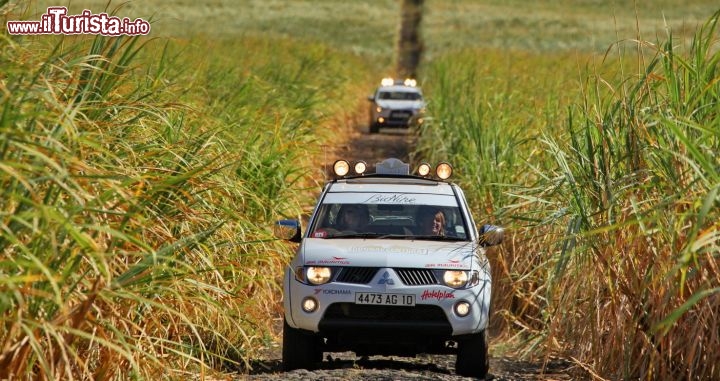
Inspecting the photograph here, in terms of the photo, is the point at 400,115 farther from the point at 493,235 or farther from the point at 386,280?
the point at 386,280

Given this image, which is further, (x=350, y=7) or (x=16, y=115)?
(x=350, y=7)

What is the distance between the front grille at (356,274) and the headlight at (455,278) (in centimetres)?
49

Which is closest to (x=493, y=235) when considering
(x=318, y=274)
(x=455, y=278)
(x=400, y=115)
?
(x=455, y=278)

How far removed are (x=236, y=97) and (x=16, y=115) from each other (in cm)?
882

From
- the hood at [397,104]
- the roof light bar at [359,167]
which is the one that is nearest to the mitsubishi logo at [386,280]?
the roof light bar at [359,167]

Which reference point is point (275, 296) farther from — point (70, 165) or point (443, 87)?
point (443, 87)

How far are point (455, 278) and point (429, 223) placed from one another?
1062 mm

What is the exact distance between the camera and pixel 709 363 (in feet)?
24.0

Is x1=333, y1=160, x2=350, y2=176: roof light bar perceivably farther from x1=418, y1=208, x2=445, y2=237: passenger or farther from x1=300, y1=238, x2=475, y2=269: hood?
x1=300, y1=238, x2=475, y2=269: hood

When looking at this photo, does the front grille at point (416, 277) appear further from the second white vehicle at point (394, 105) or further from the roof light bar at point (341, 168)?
the second white vehicle at point (394, 105)

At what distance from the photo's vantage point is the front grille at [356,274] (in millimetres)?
9211

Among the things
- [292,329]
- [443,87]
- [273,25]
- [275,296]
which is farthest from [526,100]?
[273,25]

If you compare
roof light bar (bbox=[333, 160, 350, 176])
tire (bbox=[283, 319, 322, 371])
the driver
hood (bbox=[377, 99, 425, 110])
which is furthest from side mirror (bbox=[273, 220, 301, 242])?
hood (bbox=[377, 99, 425, 110])

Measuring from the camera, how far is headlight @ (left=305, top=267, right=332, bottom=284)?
364 inches
